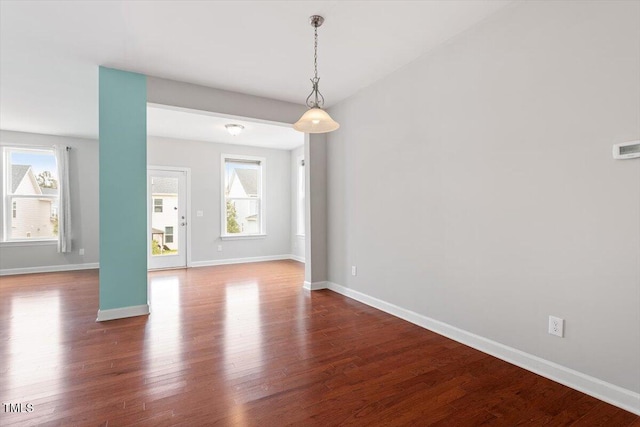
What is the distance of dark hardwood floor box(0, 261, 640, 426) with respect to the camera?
184 centimetres

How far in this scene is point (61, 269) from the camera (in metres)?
6.46

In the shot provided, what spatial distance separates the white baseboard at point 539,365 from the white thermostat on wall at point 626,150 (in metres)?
1.44

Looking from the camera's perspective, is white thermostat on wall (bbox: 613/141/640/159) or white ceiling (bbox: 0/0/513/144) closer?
white thermostat on wall (bbox: 613/141/640/159)

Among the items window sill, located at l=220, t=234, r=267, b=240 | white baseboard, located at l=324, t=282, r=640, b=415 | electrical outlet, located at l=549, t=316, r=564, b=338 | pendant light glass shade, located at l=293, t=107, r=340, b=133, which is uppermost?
pendant light glass shade, located at l=293, t=107, r=340, b=133

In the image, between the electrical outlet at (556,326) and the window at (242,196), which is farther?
the window at (242,196)

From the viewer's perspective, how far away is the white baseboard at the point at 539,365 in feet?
6.32

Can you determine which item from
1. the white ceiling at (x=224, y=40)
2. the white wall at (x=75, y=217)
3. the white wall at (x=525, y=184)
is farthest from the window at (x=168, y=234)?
the white wall at (x=525, y=184)

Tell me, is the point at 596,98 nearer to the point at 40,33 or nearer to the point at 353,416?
the point at 353,416

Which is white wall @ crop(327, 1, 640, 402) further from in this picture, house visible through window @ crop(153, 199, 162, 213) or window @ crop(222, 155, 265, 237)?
house visible through window @ crop(153, 199, 162, 213)

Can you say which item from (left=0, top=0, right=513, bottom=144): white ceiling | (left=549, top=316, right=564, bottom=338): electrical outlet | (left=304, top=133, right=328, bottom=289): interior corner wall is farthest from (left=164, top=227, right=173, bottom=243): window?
(left=549, top=316, right=564, bottom=338): electrical outlet

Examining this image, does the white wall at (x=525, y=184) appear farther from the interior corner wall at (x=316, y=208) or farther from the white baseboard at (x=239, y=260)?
the white baseboard at (x=239, y=260)

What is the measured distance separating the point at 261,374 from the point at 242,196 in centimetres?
562

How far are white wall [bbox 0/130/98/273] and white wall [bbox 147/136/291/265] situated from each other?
1.52 m

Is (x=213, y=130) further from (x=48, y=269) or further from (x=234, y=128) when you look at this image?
(x=48, y=269)
